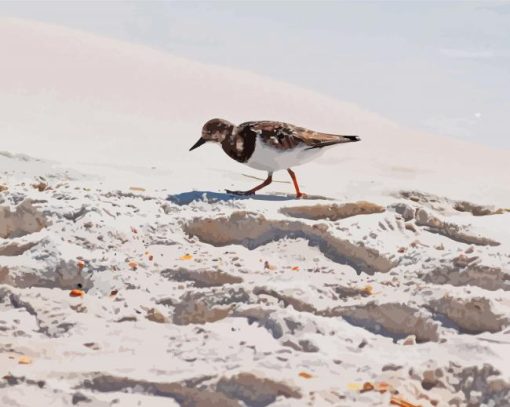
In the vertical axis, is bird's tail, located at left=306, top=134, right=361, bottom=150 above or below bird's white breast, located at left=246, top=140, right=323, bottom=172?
above

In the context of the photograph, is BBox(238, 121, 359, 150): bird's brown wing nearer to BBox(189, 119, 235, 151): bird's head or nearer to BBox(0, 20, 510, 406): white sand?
BBox(189, 119, 235, 151): bird's head

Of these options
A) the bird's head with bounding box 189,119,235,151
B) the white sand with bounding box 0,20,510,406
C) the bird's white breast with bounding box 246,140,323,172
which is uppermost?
the bird's head with bounding box 189,119,235,151

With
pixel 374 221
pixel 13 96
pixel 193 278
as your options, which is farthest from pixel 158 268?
pixel 13 96

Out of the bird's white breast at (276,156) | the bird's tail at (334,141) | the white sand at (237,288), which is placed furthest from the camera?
the bird's tail at (334,141)

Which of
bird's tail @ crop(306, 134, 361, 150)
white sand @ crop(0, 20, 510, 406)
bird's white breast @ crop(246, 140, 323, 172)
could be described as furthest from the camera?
bird's tail @ crop(306, 134, 361, 150)

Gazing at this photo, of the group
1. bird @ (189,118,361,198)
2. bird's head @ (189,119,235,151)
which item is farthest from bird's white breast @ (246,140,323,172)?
bird's head @ (189,119,235,151)

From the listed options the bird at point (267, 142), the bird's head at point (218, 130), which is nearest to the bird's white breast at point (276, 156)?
the bird at point (267, 142)

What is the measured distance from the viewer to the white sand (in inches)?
118

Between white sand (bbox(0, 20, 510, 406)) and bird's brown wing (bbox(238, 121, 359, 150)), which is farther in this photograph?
bird's brown wing (bbox(238, 121, 359, 150))

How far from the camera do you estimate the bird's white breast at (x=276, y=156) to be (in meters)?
5.96

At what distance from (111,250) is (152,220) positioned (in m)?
0.51

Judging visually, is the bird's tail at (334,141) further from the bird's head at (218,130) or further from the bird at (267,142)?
the bird's head at (218,130)

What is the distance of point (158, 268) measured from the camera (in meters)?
4.40

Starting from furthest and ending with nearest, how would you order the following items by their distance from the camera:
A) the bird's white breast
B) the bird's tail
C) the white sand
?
the bird's tail, the bird's white breast, the white sand
